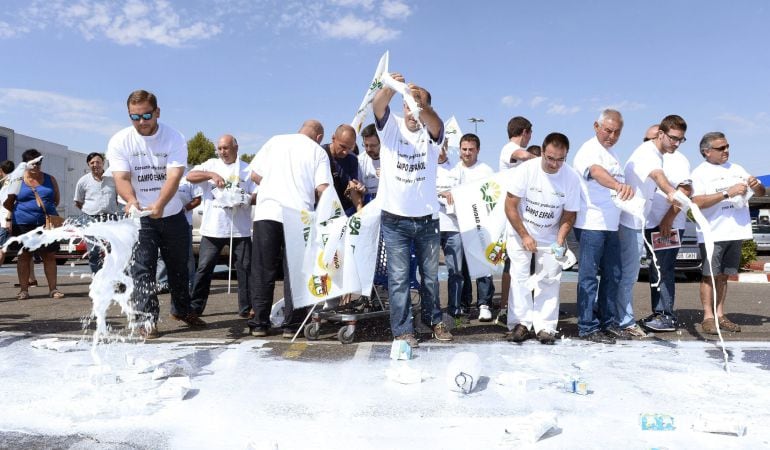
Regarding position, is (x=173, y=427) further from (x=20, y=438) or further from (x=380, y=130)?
(x=380, y=130)

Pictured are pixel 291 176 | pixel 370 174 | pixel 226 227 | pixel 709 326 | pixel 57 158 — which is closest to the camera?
pixel 291 176

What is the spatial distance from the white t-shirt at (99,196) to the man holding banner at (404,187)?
15.6 feet

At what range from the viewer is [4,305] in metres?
7.01

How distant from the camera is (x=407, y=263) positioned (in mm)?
4730

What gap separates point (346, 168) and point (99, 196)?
397 cm

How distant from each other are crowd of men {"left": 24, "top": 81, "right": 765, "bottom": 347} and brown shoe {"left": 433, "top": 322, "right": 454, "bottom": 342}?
1 cm

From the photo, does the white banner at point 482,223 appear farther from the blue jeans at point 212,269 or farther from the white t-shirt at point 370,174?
the blue jeans at point 212,269

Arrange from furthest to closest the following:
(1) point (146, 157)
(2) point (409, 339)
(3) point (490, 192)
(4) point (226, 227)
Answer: (4) point (226, 227), (3) point (490, 192), (1) point (146, 157), (2) point (409, 339)

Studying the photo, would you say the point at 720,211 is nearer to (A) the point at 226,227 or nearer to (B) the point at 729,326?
A: (B) the point at 729,326

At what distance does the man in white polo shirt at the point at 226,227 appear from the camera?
5949 millimetres

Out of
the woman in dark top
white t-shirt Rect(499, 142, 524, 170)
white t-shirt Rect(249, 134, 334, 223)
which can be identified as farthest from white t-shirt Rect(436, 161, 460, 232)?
the woman in dark top

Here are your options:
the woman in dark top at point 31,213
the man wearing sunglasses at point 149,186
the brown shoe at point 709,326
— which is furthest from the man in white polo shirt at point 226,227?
the brown shoe at point 709,326

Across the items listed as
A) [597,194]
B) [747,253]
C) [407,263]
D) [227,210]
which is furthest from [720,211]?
[747,253]

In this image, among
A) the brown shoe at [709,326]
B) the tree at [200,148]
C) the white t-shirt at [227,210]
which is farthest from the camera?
the tree at [200,148]
